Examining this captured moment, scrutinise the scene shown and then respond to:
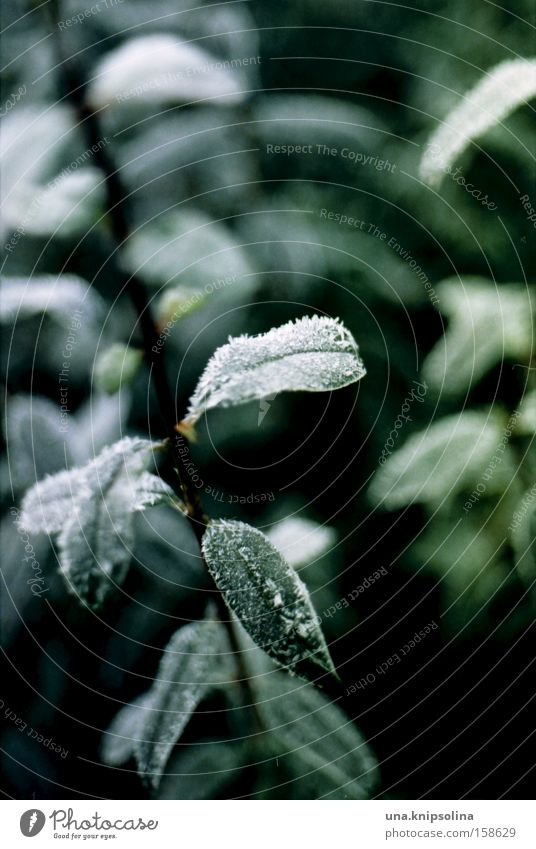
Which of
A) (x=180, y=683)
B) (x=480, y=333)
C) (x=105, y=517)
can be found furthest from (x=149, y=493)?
(x=480, y=333)

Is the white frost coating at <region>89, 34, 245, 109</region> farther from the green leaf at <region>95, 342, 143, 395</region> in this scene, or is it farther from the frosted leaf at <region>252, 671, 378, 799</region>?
the frosted leaf at <region>252, 671, 378, 799</region>

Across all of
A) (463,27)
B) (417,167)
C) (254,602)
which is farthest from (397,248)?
(254,602)

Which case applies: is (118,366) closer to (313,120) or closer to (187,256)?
(187,256)

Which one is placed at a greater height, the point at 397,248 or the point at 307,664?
the point at 397,248

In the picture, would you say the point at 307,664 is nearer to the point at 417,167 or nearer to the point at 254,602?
the point at 254,602

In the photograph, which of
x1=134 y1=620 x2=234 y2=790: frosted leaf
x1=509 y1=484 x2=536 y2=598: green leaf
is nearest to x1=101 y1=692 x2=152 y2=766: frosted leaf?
x1=134 y1=620 x2=234 y2=790: frosted leaf

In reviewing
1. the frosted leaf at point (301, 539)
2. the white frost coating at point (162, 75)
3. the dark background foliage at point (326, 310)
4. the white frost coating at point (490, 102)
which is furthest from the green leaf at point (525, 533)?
the white frost coating at point (162, 75)
